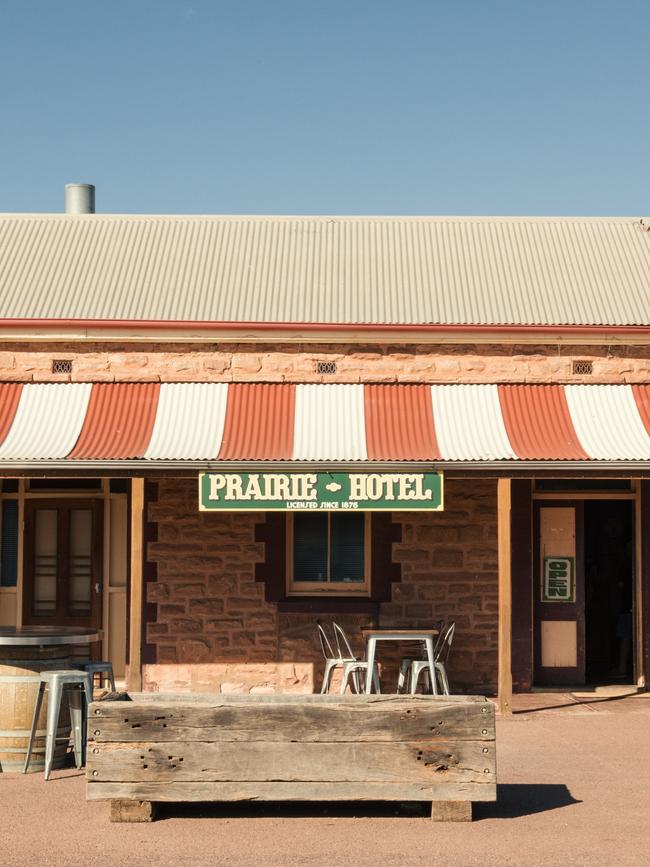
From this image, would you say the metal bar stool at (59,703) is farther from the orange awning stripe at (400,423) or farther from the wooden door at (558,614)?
the wooden door at (558,614)

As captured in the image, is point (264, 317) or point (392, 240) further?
point (392, 240)

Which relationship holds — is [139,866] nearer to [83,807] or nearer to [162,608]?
[83,807]

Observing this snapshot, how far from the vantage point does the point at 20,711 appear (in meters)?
8.69

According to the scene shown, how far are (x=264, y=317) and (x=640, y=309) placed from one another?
154 inches

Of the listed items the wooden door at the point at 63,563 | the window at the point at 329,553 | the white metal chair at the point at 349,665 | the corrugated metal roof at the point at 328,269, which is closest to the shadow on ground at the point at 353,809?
the white metal chair at the point at 349,665

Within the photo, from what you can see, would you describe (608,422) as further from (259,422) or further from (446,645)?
(259,422)

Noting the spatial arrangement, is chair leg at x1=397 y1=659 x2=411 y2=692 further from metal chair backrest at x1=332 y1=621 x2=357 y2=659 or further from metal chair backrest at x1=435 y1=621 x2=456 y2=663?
metal chair backrest at x1=332 y1=621 x2=357 y2=659

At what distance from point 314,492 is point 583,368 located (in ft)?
11.6

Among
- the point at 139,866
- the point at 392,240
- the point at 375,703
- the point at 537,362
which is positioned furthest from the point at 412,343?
the point at 139,866

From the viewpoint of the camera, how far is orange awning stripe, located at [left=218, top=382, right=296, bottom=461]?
11.5m

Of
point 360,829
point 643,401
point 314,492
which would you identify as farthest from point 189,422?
point 360,829

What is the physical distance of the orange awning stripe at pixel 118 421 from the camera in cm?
1146

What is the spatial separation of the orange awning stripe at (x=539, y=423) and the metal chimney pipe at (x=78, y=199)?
7206 mm

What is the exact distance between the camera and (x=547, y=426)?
12.1 m
